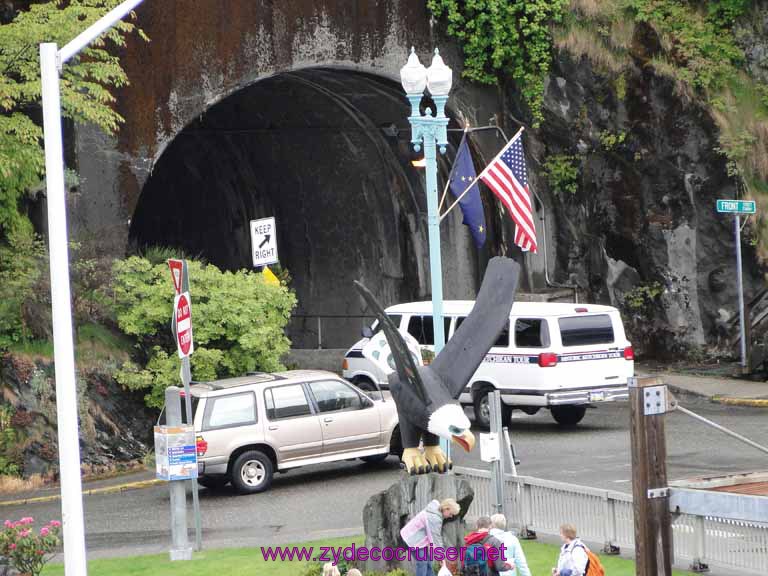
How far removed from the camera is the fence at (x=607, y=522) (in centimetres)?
→ 1216

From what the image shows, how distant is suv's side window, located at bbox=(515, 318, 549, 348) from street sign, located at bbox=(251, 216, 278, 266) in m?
5.06

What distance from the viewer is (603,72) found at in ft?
93.6

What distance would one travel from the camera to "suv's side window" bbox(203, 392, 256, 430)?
18.2m

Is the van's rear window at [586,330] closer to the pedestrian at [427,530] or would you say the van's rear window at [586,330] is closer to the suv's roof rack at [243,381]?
the suv's roof rack at [243,381]

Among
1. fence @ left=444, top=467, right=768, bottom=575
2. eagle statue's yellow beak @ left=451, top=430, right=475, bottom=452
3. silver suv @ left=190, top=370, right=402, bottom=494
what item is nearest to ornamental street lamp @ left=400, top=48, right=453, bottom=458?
fence @ left=444, top=467, right=768, bottom=575

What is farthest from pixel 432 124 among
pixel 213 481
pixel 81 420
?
pixel 81 420

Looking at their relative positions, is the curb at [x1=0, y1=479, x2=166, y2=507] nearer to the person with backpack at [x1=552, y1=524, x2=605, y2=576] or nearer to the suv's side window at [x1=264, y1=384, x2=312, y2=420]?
the suv's side window at [x1=264, y1=384, x2=312, y2=420]

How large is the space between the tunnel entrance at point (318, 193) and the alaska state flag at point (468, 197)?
8054mm

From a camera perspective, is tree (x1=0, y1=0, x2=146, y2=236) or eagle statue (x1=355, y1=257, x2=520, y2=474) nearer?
eagle statue (x1=355, y1=257, x2=520, y2=474)

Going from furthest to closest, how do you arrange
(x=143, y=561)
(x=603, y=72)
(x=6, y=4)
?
(x=603, y=72) < (x=6, y=4) < (x=143, y=561)

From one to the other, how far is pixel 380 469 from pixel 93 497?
13.9 feet

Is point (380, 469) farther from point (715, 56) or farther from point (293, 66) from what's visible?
point (715, 56)

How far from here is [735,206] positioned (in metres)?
25.7

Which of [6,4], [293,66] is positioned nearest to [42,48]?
[6,4]
